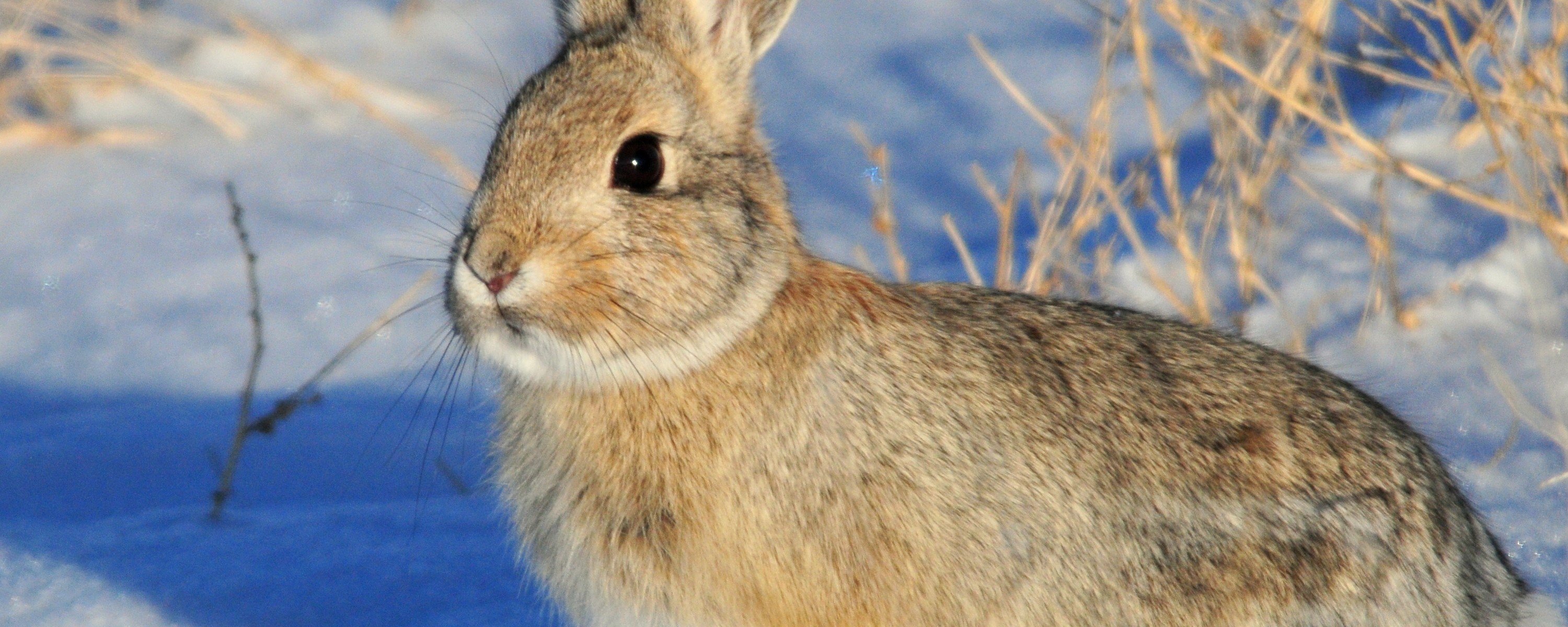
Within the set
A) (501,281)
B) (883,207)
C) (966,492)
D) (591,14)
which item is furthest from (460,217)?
(966,492)

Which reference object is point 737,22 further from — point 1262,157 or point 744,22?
point 1262,157

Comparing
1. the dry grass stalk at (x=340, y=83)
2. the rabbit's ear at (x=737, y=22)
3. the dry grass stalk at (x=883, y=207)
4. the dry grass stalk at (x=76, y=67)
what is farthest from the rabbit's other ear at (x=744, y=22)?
the dry grass stalk at (x=76, y=67)

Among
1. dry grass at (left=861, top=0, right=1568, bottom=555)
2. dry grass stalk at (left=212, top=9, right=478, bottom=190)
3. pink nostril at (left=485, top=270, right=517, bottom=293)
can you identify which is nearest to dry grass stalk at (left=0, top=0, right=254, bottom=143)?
dry grass stalk at (left=212, top=9, right=478, bottom=190)

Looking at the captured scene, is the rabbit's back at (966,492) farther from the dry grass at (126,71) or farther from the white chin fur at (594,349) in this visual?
the dry grass at (126,71)

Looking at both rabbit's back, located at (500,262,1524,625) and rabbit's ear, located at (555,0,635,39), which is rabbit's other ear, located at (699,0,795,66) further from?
rabbit's back, located at (500,262,1524,625)

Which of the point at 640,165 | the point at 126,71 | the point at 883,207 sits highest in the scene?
the point at 883,207

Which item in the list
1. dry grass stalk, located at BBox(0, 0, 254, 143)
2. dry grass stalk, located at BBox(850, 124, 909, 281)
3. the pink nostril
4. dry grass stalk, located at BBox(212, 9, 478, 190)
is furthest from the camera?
dry grass stalk, located at BBox(212, 9, 478, 190)

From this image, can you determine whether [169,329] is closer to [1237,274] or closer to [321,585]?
[321,585]

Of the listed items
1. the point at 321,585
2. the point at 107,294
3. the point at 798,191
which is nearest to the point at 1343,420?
the point at 321,585
